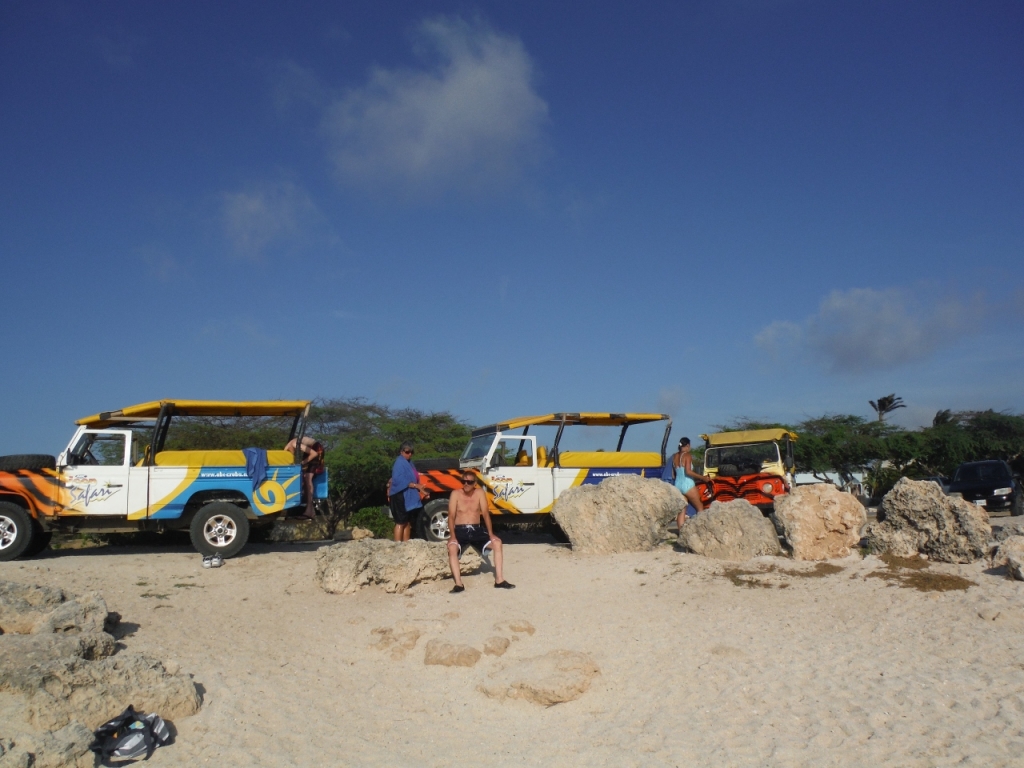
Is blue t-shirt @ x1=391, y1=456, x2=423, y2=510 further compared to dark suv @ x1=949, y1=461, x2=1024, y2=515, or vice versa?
dark suv @ x1=949, y1=461, x2=1024, y2=515

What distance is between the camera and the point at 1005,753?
4.88 meters

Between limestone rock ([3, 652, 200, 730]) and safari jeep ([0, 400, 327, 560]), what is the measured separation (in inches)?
223

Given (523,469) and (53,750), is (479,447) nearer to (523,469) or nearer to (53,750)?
(523,469)

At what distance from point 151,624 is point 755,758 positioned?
5869mm

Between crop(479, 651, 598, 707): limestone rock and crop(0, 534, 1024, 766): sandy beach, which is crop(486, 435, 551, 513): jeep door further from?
crop(479, 651, 598, 707): limestone rock

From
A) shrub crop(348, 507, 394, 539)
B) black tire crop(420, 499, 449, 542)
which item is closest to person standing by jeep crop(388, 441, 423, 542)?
black tire crop(420, 499, 449, 542)

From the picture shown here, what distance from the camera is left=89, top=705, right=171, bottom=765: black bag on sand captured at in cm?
493

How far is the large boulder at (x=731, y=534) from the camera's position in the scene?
10.3 metres

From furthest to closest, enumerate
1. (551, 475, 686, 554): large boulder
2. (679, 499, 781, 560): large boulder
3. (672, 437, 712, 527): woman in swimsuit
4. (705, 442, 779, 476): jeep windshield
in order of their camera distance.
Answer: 1. (705, 442, 779, 476): jeep windshield
2. (672, 437, 712, 527): woman in swimsuit
3. (551, 475, 686, 554): large boulder
4. (679, 499, 781, 560): large boulder

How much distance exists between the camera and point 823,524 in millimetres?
10133

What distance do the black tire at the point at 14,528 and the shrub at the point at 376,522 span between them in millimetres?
6918

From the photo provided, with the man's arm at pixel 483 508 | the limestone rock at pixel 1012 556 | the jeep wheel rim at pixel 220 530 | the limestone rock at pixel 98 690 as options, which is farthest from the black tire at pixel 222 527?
the limestone rock at pixel 1012 556

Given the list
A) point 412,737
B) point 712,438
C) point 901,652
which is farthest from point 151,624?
point 712,438

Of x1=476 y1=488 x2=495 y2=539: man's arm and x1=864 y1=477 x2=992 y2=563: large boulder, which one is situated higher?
x1=476 y1=488 x2=495 y2=539: man's arm
